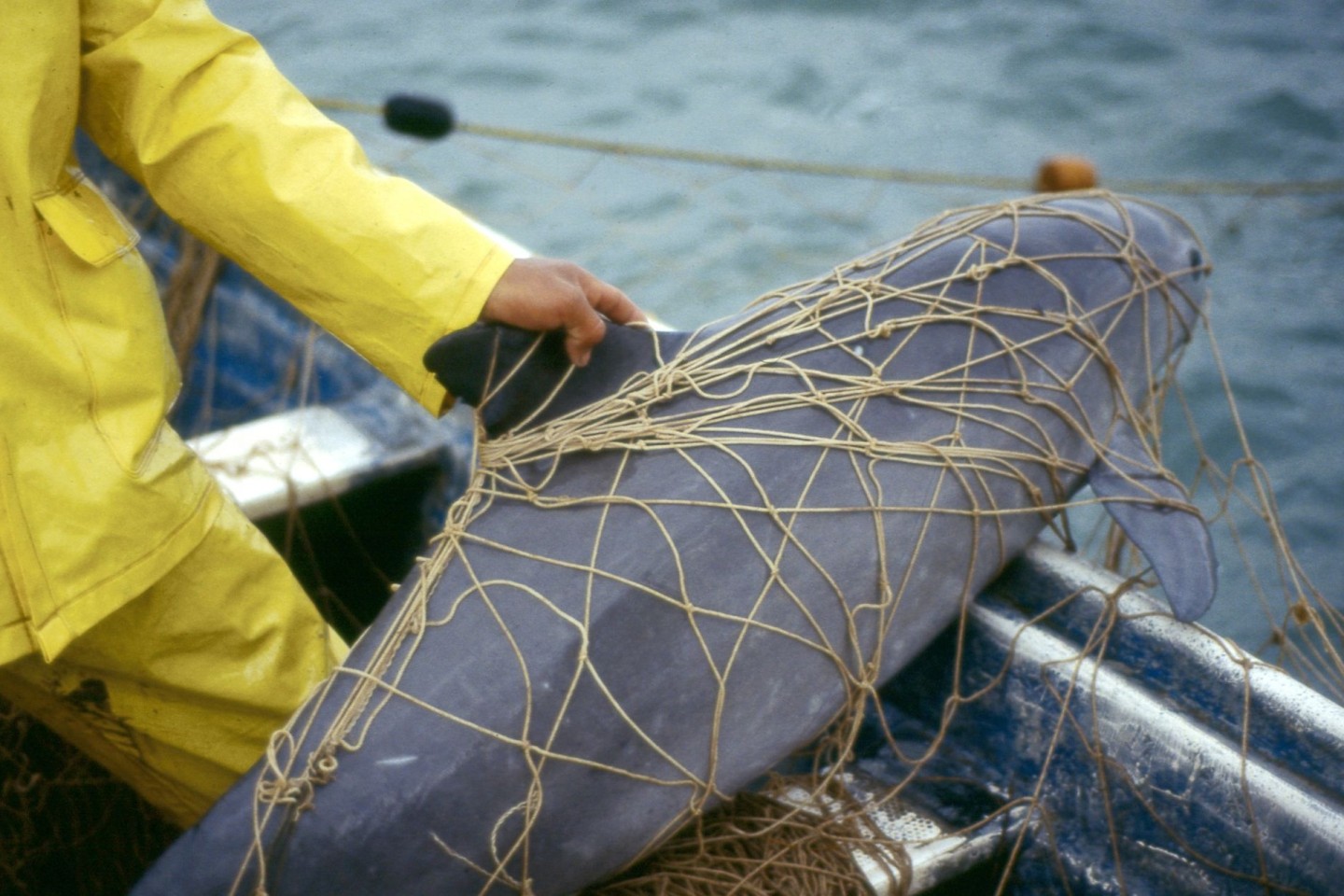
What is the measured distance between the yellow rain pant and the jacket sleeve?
0.56 meters

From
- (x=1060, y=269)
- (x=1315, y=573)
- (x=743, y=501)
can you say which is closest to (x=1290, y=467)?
(x=1315, y=573)

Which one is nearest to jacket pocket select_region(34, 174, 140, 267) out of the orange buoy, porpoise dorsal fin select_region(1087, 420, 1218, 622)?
porpoise dorsal fin select_region(1087, 420, 1218, 622)

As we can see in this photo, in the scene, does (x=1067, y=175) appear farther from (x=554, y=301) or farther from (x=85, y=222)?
(x=85, y=222)

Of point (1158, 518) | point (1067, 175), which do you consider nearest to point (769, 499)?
point (1158, 518)

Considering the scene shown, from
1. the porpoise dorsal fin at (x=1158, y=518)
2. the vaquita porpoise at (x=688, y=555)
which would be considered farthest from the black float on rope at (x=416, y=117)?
the porpoise dorsal fin at (x=1158, y=518)

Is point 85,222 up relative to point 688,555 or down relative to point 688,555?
up

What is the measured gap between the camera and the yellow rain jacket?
2.14 m

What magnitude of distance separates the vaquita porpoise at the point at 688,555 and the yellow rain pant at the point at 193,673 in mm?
291

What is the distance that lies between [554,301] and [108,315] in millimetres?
839

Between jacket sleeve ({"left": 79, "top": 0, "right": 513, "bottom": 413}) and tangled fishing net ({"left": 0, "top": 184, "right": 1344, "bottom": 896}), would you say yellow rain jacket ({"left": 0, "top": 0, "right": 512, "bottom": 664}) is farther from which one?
tangled fishing net ({"left": 0, "top": 184, "right": 1344, "bottom": 896})

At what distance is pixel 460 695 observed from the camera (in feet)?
7.80

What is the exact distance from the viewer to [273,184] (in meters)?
2.31

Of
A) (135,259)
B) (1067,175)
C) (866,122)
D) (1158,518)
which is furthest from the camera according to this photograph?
(866,122)

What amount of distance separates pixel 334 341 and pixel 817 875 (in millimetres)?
2914
